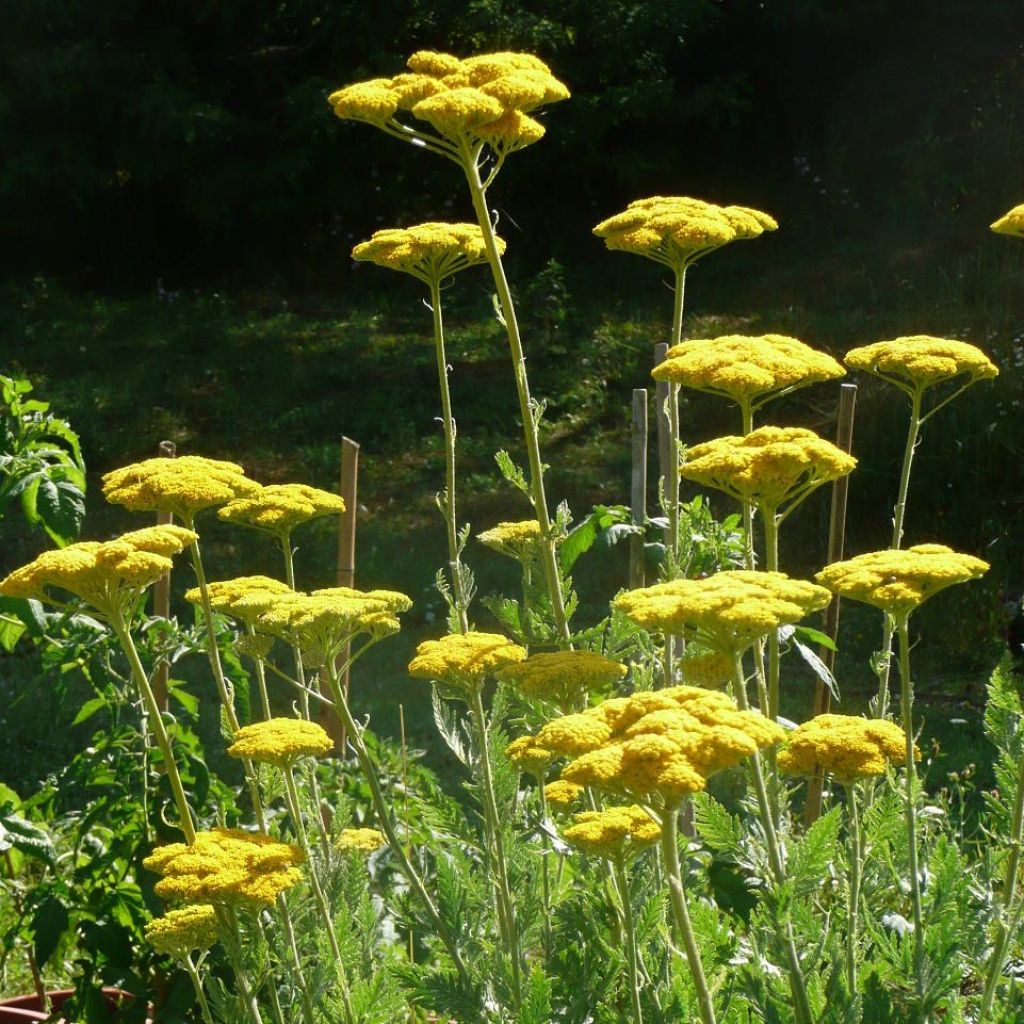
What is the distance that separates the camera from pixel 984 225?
10.4 metres

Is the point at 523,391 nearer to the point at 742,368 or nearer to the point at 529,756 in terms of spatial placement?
the point at 742,368

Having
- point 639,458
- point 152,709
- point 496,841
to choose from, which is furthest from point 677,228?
point 639,458

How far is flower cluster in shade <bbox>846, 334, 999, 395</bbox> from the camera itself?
2459 millimetres

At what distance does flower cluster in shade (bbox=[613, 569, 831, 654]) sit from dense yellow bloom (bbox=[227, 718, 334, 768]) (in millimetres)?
522

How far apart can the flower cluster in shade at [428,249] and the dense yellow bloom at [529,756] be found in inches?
35.0

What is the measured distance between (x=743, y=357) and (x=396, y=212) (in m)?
9.72

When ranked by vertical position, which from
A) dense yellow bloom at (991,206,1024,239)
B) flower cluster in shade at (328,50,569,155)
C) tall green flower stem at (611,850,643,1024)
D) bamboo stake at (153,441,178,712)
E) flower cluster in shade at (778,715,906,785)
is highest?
flower cluster in shade at (328,50,569,155)

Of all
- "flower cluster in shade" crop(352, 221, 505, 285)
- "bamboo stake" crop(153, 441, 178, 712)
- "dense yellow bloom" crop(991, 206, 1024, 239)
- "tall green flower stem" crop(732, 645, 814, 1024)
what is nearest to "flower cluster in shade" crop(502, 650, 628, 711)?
"tall green flower stem" crop(732, 645, 814, 1024)

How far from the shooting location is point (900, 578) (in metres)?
2.09

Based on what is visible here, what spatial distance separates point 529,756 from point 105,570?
0.66 meters

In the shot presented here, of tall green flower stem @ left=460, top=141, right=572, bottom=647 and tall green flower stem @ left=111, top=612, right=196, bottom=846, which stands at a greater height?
tall green flower stem @ left=460, top=141, right=572, bottom=647

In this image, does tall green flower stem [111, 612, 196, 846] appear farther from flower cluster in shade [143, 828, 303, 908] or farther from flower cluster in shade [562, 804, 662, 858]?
flower cluster in shade [562, 804, 662, 858]

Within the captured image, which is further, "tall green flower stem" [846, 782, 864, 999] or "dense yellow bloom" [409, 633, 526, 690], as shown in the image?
"dense yellow bloom" [409, 633, 526, 690]

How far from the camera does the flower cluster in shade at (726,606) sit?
1.81 m
